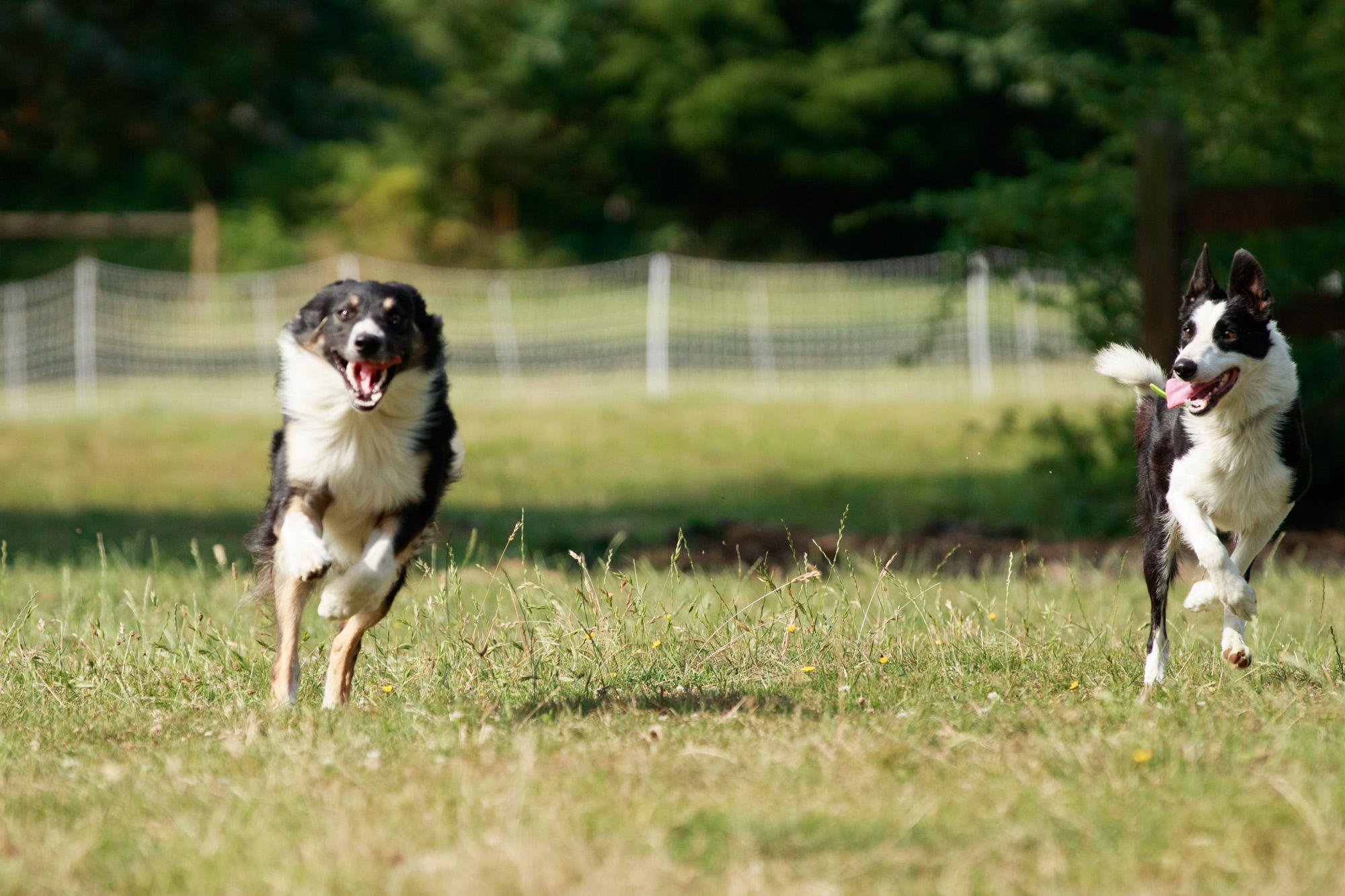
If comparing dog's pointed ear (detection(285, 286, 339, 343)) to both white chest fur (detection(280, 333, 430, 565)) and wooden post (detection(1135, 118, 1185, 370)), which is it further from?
wooden post (detection(1135, 118, 1185, 370))

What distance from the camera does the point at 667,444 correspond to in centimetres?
1475

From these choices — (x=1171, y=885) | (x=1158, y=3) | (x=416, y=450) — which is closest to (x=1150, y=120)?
(x=416, y=450)

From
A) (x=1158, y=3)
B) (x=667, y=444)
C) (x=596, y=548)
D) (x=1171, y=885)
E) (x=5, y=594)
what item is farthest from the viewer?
(x=1158, y=3)

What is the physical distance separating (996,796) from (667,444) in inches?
451

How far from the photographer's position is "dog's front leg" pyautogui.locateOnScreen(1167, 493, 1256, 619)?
4.45m

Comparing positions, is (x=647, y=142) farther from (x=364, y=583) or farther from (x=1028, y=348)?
(x=364, y=583)

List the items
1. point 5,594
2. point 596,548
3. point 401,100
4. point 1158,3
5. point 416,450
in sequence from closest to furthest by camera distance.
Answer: point 416,450 < point 5,594 < point 596,548 < point 1158,3 < point 401,100

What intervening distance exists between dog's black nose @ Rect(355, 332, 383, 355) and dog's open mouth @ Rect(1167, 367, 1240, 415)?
2.40 m

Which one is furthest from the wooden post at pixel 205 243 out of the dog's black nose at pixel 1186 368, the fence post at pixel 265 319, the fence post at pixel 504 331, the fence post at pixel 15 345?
the dog's black nose at pixel 1186 368

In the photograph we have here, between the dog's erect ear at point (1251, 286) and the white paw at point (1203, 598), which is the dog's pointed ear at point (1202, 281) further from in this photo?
the white paw at point (1203, 598)

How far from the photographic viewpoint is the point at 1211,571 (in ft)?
14.7

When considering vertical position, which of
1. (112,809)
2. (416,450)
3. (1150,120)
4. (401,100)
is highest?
(401,100)

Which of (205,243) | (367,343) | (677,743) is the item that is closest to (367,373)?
(367,343)

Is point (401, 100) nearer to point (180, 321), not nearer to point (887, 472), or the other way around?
point (180, 321)
